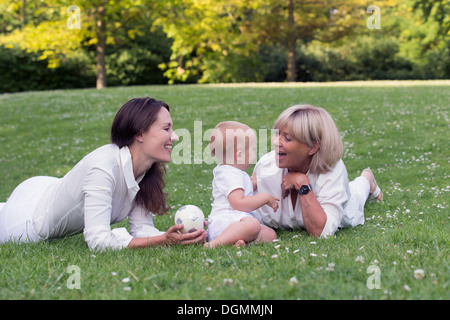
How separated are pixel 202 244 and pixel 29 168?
976 centimetres

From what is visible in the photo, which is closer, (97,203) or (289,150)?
(97,203)

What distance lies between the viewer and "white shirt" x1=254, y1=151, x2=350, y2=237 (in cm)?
525

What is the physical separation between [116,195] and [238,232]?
4.13 ft

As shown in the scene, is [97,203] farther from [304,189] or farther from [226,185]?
[304,189]

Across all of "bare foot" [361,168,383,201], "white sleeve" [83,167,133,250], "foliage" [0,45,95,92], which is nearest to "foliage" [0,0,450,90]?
"foliage" [0,45,95,92]

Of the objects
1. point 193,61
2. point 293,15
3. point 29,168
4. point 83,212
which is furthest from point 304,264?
point 193,61

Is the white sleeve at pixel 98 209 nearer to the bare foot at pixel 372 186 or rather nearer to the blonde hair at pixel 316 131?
the blonde hair at pixel 316 131

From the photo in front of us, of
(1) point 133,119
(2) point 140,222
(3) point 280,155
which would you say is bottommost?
(2) point 140,222

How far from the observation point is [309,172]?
5.43 meters

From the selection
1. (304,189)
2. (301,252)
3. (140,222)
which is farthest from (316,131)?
(140,222)

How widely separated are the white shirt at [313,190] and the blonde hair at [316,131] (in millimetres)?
191

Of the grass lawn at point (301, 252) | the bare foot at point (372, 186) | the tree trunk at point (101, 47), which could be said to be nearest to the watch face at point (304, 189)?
the grass lawn at point (301, 252)

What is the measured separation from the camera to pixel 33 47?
32375mm

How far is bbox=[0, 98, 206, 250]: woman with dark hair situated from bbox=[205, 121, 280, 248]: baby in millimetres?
325
